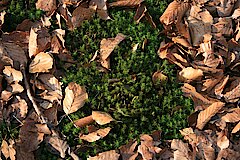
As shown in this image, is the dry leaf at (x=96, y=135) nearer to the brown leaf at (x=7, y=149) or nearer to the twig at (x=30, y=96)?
the twig at (x=30, y=96)

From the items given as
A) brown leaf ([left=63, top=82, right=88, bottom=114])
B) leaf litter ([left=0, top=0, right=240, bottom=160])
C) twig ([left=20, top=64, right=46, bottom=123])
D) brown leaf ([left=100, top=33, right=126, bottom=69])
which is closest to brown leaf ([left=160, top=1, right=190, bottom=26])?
leaf litter ([left=0, top=0, right=240, bottom=160])

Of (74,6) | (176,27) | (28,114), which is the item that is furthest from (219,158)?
(74,6)

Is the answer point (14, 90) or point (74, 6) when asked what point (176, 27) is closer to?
point (74, 6)

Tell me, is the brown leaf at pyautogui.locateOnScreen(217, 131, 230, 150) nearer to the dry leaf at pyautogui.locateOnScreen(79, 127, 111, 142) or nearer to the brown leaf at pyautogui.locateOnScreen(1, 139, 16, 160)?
the dry leaf at pyautogui.locateOnScreen(79, 127, 111, 142)

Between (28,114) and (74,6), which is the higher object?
(74,6)

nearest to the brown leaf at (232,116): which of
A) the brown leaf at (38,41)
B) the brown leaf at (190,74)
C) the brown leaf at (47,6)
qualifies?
the brown leaf at (190,74)

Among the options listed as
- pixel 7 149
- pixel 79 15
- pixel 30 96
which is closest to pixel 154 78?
pixel 79 15
